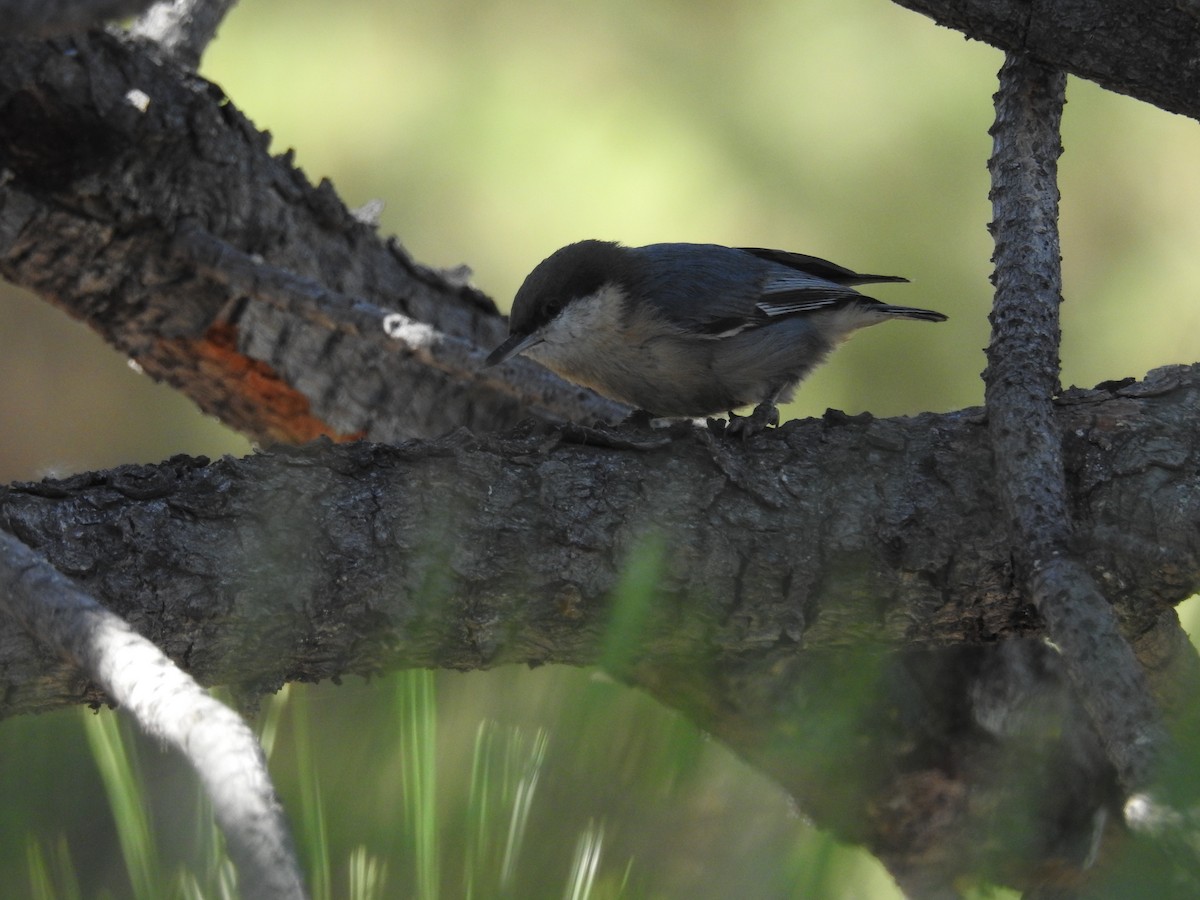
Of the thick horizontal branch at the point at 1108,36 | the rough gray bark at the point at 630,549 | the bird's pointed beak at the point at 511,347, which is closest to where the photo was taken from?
the rough gray bark at the point at 630,549

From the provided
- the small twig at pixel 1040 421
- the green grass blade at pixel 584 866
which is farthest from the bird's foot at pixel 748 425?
the green grass blade at pixel 584 866

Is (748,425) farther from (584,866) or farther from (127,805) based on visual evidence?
(127,805)

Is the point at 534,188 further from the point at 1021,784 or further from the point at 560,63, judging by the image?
the point at 1021,784

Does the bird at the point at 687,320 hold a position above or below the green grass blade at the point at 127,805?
above

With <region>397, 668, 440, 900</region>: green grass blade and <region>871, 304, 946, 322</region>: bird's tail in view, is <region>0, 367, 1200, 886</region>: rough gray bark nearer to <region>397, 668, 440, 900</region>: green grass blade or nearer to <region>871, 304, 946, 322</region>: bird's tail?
<region>397, 668, 440, 900</region>: green grass blade

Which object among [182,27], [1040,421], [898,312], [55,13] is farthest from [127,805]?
[182,27]

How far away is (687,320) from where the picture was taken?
2297mm

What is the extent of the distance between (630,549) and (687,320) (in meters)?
0.92

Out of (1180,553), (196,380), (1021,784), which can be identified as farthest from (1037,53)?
(196,380)

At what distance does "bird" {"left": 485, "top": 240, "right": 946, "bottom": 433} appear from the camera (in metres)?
2.30

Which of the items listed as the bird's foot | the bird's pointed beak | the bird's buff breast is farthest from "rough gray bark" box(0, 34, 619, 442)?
the bird's foot

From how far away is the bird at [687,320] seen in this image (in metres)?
2.30

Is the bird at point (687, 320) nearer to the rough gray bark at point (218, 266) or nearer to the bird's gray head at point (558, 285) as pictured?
the bird's gray head at point (558, 285)

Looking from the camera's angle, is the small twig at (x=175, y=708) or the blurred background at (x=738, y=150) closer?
the small twig at (x=175, y=708)
